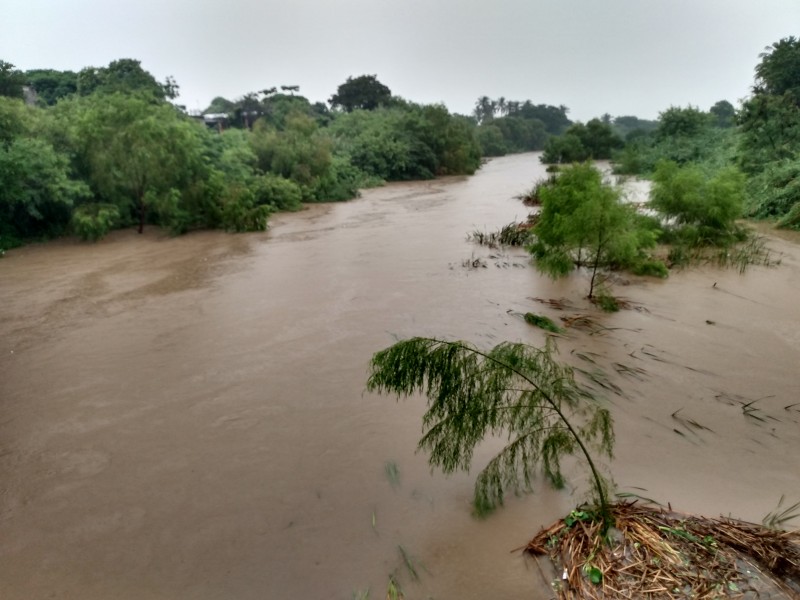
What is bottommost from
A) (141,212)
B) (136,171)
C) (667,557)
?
(667,557)

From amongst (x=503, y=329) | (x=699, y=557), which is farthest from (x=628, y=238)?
(x=699, y=557)

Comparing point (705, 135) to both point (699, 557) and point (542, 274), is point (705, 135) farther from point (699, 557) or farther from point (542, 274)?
point (699, 557)

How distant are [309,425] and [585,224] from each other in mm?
6467

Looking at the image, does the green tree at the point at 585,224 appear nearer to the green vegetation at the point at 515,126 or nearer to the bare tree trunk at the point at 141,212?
the bare tree trunk at the point at 141,212

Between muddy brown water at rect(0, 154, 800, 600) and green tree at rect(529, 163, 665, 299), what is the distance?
2.78ft

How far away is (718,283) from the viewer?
11.1 m

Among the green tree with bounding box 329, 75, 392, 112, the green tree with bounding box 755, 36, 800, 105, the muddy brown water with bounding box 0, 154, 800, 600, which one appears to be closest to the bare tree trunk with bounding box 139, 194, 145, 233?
the muddy brown water with bounding box 0, 154, 800, 600

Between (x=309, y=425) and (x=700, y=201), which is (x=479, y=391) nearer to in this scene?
(x=309, y=425)

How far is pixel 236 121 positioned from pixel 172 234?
130 ft

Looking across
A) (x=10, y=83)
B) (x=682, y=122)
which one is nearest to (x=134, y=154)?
(x=10, y=83)

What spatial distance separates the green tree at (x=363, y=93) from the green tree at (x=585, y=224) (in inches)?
2163

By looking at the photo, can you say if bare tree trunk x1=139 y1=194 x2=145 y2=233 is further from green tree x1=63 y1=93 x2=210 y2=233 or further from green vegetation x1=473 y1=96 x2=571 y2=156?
green vegetation x1=473 y1=96 x2=571 y2=156

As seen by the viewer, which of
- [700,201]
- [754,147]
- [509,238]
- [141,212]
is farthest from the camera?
[754,147]

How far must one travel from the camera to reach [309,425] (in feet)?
19.9
